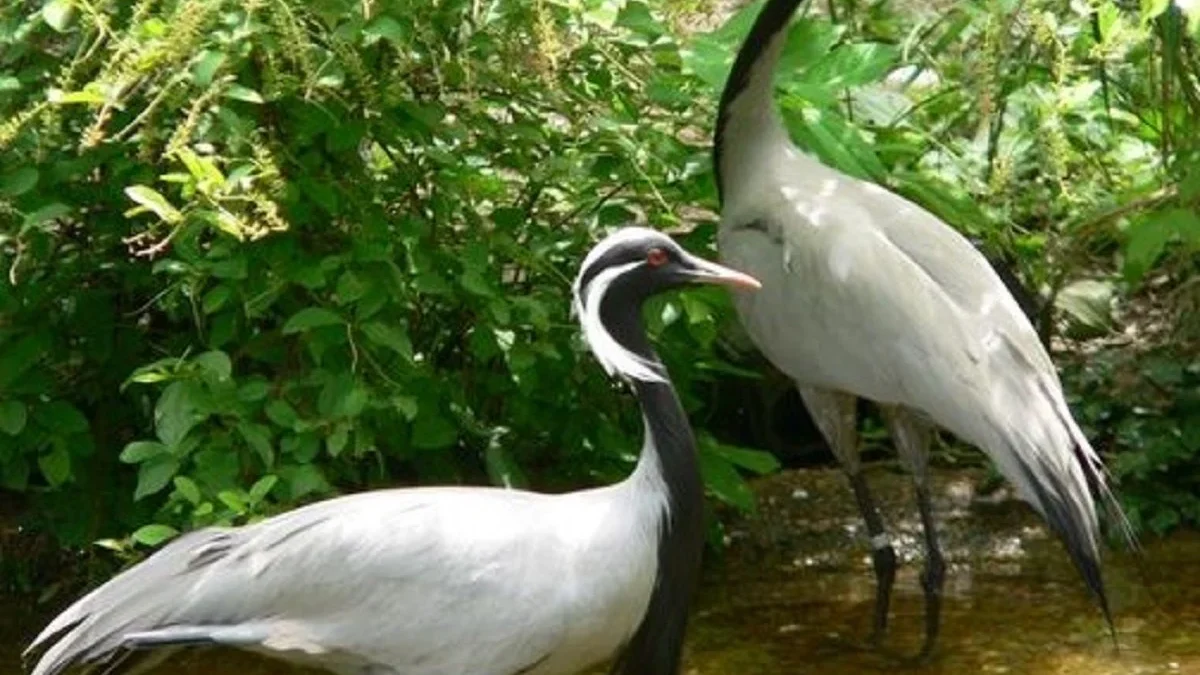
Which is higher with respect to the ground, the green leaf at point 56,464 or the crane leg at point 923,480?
the green leaf at point 56,464

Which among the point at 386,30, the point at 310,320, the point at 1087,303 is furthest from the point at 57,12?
the point at 1087,303

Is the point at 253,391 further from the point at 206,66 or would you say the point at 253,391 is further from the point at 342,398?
the point at 206,66

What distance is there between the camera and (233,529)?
5.32 m

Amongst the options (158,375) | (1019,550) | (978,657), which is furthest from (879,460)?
(158,375)

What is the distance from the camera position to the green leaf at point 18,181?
18.8 ft

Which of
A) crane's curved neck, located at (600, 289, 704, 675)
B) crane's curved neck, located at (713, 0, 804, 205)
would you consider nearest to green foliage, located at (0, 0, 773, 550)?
crane's curved neck, located at (713, 0, 804, 205)

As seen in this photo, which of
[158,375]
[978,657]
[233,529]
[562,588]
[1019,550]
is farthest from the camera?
[1019,550]

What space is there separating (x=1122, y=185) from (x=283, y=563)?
3.12 meters

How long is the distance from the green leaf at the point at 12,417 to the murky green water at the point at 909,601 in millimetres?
549

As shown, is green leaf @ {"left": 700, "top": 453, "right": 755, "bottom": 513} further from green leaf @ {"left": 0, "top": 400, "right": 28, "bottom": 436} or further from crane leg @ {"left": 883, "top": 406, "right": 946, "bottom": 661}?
green leaf @ {"left": 0, "top": 400, "right": 28, "bottom": 436}

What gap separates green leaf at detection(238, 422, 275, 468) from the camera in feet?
18.8

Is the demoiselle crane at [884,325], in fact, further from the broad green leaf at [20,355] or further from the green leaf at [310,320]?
the broad green leaf at [20,355]

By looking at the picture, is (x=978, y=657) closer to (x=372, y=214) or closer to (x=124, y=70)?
(x=372, y=214)

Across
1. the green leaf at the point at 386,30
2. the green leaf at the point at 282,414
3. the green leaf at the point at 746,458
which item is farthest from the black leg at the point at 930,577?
the green leaf at the point at 386,30
